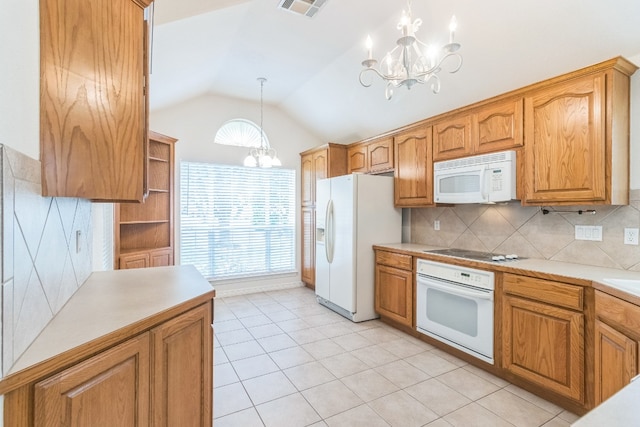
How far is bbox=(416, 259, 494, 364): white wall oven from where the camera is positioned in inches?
102

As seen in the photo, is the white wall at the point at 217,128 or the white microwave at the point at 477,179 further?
the white wall at the point at 217,128

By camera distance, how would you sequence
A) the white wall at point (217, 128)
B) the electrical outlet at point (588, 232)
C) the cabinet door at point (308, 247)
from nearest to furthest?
the electrical outlet at point (588, 232), the white wall at point (217, 128), the cabinet door at point (308, 247)

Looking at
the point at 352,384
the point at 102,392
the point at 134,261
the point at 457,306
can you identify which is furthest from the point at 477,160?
the point at 134,261

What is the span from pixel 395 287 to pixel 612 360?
1974 mm

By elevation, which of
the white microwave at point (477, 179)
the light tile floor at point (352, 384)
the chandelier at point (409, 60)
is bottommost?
the light tile floor at point (352, 384)

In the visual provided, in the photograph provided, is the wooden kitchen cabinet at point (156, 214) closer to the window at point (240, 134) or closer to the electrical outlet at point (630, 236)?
the window at point (240, 134)

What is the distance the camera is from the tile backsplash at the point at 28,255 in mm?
775

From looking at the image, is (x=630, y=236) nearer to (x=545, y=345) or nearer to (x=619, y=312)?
(x=619, y=312)

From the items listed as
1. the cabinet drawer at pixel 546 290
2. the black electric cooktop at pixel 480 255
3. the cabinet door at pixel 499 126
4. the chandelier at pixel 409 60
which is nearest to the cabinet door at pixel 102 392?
the chandelier at pixel 409 60

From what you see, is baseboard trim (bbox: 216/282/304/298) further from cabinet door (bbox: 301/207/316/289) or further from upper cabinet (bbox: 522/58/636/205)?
upper cabinet (bbox: 522/58/636/205)

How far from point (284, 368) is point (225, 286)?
8.04 ft

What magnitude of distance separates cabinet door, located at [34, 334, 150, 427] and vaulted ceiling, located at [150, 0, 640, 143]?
183 cm

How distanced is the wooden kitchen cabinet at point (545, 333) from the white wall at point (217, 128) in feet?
11.7

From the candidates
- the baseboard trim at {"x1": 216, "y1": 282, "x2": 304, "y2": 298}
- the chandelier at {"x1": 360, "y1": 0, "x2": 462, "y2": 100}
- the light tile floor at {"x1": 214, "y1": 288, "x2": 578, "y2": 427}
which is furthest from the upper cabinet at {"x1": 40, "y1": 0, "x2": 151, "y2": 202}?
the baseboard trim at {"x1": 216, "y1": 282, "x2": 304, "y2": 298}
